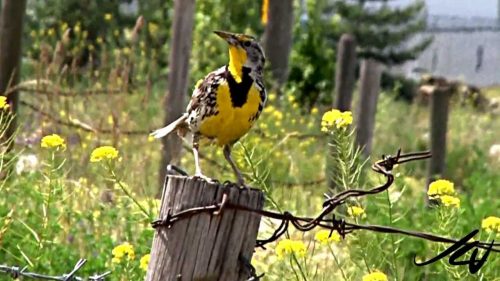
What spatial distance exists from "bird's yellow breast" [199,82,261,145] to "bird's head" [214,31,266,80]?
3.3 inches

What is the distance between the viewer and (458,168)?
12531 mm

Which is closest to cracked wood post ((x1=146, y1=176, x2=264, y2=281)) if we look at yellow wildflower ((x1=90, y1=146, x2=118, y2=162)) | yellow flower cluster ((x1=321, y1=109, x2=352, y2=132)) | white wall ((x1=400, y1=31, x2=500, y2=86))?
yellow wildflower ((x1=90, y1=146, x2=118, y2=162))

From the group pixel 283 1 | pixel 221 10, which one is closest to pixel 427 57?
pixel 221 10

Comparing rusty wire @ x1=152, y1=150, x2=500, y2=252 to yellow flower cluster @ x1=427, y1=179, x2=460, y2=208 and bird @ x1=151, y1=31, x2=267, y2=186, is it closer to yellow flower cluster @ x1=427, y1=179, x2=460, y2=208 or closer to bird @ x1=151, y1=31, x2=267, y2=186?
bird @ x1=151, y1=31, x2=267, y2=186

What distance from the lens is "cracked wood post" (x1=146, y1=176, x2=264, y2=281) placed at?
2.96m

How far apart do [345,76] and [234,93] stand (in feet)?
18.3

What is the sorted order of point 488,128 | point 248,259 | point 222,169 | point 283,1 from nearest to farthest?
point 248,259 < point 222,169 < point 283,1 < point 488,128

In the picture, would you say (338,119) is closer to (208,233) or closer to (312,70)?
(208,233)

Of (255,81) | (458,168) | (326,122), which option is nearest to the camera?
(255,81)

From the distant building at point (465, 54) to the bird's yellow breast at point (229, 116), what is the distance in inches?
1224

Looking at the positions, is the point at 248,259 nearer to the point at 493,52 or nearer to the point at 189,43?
the point at 189,43

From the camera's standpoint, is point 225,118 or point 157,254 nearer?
point 157,254

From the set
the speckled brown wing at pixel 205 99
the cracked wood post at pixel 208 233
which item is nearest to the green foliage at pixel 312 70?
the speckled brown wing at pixel 205 99

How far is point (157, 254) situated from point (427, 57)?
108ft
